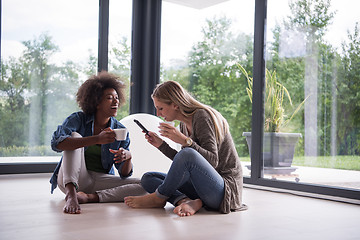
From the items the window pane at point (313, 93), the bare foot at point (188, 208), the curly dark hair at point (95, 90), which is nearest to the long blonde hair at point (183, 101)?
the bare foot at point (188, 208)

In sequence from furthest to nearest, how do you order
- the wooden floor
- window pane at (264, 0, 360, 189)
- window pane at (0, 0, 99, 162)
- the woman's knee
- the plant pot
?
1. window pane at (0, 0, 99, 162)
2. the plant pot
3. window pane at (264, 0, 360, 189)
4. the woman's knee
5. the wooden floor

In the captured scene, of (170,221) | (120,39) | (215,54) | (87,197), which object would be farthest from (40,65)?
(170,221)

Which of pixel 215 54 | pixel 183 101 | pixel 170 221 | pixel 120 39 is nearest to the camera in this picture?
pixel 170 221

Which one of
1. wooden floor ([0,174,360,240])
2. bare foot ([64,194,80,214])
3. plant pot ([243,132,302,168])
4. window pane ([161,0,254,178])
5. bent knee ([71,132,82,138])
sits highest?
window pane ([161,0,254,178])

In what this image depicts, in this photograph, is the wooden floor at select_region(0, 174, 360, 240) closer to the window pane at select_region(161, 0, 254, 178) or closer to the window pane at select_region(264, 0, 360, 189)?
the window pane at select_region(264, 0, 360, 189)

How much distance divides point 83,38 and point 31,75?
0.72 metres

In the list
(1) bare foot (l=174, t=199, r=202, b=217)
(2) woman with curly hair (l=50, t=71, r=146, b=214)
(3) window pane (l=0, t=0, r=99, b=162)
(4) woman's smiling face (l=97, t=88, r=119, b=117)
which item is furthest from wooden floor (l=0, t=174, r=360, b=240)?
(3) window pane (l=0, t=0, r=99, b=162)

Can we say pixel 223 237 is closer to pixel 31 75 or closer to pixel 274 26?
pixel 274 26

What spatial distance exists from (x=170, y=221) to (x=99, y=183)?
0.74 meters

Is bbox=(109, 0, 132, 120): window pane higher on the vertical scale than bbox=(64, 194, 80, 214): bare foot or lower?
higher

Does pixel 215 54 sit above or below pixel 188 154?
above

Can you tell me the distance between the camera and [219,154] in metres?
2.33

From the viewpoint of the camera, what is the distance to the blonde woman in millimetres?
2160

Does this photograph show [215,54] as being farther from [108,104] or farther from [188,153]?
[188,153]
